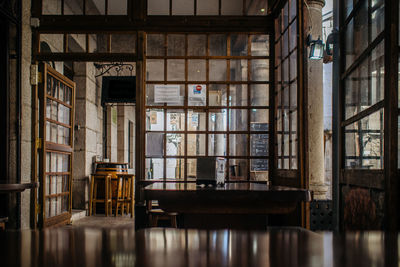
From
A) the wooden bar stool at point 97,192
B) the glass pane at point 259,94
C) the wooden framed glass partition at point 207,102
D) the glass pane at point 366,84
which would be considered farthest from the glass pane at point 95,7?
the wooden bar stool at point 97,192

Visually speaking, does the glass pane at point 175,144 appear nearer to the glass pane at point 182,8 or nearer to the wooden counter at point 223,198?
the glass pane at point 182,8

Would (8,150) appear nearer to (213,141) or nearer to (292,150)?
(213,141)

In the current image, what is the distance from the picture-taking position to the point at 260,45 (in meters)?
4.69

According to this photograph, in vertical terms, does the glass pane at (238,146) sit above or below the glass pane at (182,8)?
below

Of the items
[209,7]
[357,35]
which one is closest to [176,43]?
[209,7]

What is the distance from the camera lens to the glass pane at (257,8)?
4.60 metres

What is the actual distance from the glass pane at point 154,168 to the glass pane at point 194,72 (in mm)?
1104

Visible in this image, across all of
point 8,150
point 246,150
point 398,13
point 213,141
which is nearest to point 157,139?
point 213,141

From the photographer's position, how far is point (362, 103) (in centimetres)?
234

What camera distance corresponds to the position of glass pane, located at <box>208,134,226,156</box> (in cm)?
460

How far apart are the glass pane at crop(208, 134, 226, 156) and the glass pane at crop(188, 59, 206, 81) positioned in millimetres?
732

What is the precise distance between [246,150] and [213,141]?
419mm

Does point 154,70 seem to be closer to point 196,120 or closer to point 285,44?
point 196,120

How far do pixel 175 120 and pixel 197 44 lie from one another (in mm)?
998
